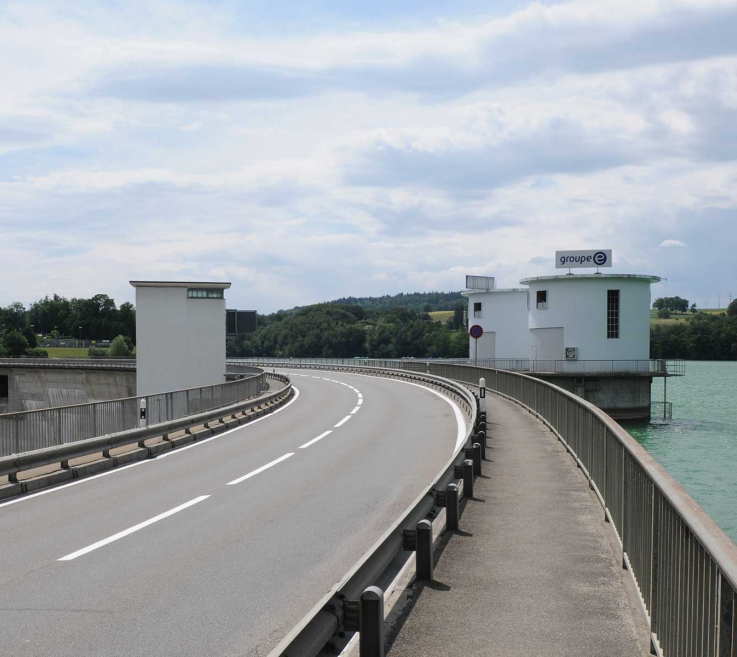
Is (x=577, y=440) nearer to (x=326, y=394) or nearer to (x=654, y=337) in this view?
(x=326, y=394)

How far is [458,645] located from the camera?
224 inches

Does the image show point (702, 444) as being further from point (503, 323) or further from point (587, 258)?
point (503, 323)

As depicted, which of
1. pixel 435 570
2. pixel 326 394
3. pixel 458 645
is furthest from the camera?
pixel 326 394

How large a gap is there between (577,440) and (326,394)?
83.0ft

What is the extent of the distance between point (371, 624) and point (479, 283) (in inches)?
2921

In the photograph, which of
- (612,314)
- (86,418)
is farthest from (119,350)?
(86,418)

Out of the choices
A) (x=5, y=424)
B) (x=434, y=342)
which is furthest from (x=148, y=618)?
(x=434, y=342)

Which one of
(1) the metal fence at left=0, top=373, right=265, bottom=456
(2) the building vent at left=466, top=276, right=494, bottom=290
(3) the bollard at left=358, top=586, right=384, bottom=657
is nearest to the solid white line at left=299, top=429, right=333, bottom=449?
(1) the metal fence at left=0, top=373, right=265, bottom=456

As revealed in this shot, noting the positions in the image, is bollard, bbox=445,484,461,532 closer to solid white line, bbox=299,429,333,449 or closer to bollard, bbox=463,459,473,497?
bollard, bbox=463,459,473,497

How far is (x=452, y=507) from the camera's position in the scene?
9125 millimetres

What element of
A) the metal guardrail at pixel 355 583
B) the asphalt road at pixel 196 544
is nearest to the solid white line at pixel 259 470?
the asphalt road at pixel 196 544

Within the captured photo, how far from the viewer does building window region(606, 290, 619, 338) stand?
5831 cm

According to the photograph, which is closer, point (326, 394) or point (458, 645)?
point (458, 645)

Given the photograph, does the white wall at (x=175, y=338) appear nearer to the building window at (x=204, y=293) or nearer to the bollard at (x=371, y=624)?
the building window at (x=204, y=293)
